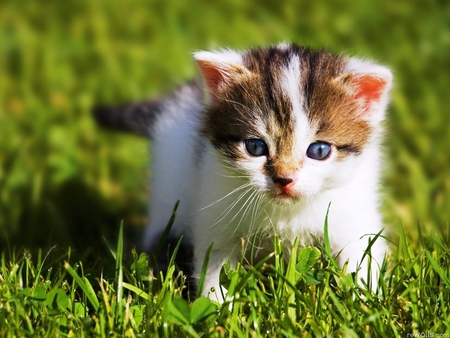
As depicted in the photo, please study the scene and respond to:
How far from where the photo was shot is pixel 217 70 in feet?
8.52

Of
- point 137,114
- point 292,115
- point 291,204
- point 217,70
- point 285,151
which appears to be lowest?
point 291,204

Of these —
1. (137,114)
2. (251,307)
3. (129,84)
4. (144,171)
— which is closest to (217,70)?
(251,307)

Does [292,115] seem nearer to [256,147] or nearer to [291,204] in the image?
[256,147]

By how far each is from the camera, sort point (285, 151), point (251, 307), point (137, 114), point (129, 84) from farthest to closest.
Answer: point (129, 84) < point (137, 114) < point (285, 151) < point (251, 307)

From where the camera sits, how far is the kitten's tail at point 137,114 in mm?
3584

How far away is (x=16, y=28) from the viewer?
5.60 meters

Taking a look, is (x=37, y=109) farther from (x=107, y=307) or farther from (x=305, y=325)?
(x=305, y=325)

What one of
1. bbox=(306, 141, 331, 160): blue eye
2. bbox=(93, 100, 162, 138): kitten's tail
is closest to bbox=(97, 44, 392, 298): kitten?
bbox=(306, 141, 331, 160): blue eye

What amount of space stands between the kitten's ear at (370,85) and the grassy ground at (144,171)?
1.99 ft

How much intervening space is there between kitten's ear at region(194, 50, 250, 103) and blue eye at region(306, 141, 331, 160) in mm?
400

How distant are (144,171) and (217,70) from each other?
194 cm

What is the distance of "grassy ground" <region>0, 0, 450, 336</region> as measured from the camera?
2.25 metres

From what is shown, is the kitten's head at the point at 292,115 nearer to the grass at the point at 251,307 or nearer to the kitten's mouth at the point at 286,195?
the kitten's mouth at the point at 286,195

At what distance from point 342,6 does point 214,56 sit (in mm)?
3396
